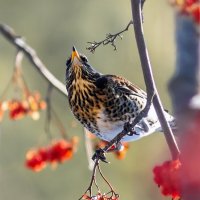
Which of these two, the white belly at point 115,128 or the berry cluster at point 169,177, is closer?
the berry cluster at point 169,177

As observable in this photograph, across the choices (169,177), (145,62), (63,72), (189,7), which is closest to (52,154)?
(189,7)

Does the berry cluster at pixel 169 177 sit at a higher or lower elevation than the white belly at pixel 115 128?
lower

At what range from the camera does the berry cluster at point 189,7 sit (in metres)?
3.17

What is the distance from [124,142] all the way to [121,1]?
8.48 m

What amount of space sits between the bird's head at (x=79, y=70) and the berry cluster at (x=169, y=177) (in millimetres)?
1278

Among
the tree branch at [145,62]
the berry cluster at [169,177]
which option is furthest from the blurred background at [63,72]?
the tree branch at [145,62]

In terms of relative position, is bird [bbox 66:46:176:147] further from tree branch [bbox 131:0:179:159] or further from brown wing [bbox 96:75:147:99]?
tree branch [bbox 131:0:179:159]

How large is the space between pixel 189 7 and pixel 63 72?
7465 mm

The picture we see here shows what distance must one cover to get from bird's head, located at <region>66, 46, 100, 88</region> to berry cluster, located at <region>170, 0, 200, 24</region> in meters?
0.54

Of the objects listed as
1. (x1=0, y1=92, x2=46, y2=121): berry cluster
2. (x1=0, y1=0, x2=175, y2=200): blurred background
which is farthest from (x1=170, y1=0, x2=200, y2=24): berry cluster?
(x1=0, y1=0, x2=175, y2=200): blurred background

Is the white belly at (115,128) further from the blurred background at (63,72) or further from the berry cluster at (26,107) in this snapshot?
the blurred background at (63,72)

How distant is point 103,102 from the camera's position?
3.67 metres

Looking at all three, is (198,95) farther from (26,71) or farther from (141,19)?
(26,71)

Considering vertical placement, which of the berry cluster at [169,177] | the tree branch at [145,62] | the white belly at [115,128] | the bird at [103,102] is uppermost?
the bird at [103,102]
